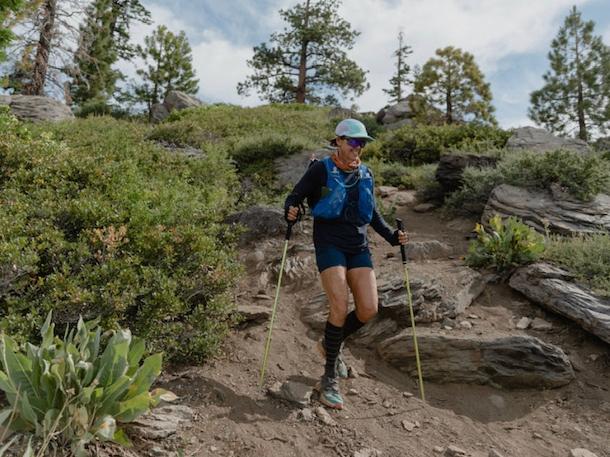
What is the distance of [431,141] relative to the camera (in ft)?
48.2

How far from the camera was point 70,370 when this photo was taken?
106 inches

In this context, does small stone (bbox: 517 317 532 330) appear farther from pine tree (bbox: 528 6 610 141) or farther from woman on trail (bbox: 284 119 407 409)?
pine tree (bbox: 528 6 610 141)

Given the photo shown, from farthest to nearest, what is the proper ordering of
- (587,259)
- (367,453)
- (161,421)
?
1. (587,259)
2. (367,453)
3. (161,421)

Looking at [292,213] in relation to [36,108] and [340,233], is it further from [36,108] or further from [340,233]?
[36,108]

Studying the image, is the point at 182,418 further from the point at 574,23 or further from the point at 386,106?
the point at 574,23

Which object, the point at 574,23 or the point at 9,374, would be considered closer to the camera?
the point at 9,374

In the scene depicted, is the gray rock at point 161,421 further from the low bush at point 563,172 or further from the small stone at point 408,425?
the low bush at point 563,172

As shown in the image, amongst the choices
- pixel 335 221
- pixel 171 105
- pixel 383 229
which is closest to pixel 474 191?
pixel 383 229

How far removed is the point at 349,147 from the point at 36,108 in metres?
17.3

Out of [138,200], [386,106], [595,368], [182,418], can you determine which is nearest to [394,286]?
[595,368]

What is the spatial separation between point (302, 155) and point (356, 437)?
27.8ft

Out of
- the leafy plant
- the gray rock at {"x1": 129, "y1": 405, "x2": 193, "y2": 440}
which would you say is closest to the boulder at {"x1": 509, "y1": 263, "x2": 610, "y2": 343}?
the gray rock at {"x1": 129, "y1": 405, "x2": 193, "y2": 440}

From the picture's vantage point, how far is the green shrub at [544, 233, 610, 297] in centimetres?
545

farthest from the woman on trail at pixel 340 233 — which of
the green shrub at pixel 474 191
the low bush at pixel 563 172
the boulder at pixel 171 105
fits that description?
the boulder at pixel 171 105
